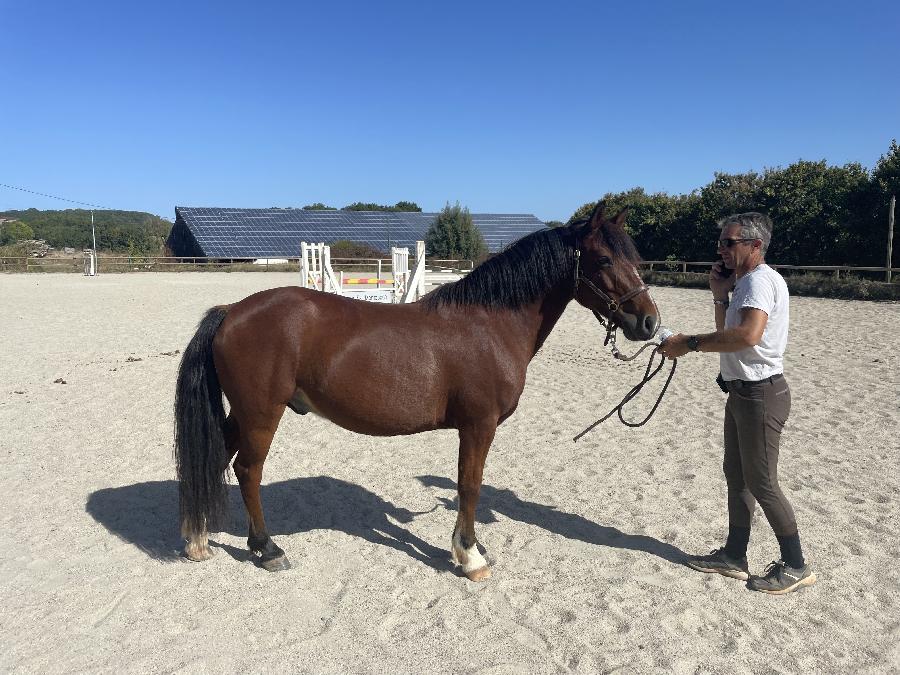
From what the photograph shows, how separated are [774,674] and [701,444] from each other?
296 cm

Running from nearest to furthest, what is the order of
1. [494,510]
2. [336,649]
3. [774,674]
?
1. [774,674]
2. [336,649]
3. [494,510]

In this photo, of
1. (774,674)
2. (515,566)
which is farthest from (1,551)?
(774,674)

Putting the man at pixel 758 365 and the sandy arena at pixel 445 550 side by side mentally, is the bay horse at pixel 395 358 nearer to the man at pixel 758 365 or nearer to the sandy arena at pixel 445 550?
the sandy arena at pixel 445 550

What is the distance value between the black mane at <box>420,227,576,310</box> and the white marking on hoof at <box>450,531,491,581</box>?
1.28 metres

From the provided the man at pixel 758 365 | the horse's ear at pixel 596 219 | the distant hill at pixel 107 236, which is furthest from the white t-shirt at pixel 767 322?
the distant hill at pixel 107 236

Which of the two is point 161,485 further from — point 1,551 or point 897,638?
point 897,638

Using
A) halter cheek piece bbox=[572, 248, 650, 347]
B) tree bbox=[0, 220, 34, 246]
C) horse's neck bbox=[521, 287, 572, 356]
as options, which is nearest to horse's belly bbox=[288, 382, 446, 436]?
horse's neck bbox=[521, 287, 572, 356]

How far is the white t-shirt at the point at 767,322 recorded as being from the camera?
9.12 ft

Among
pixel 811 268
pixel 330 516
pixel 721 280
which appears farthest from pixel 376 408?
pixel 811 268

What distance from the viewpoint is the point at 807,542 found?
3.47 m

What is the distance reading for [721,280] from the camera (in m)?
3.27

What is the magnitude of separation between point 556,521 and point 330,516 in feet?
4.83

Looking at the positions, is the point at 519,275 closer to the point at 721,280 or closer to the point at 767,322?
the point at 721,280

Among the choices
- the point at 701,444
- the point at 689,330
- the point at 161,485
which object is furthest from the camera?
the point at 689,330
